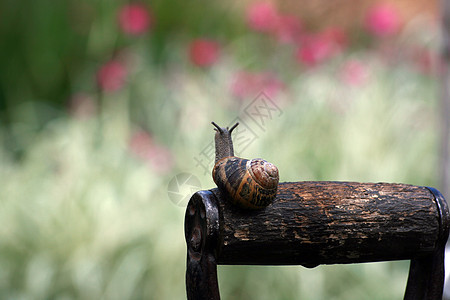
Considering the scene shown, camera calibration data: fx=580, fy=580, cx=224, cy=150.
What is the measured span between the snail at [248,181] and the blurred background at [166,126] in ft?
0.69

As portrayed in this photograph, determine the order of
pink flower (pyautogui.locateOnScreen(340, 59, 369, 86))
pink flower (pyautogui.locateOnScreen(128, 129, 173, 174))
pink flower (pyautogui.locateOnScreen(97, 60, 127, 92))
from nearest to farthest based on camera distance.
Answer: pink flower (pyautogui.locateOnScreen(128, 129, 173, 174)) → pink flower (pyautogui.locateOnScreen(97, 60, 127, 92)) → pink flower (pyautogui.locateOnScreen(340, 59, 369, 86))

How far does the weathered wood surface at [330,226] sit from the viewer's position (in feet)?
2.82

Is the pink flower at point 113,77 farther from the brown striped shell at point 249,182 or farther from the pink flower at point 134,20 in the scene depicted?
the brown striped shell at point 249,182

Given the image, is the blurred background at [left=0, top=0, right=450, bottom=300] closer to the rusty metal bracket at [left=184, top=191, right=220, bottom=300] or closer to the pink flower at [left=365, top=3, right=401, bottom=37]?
the pink flower at [left=365, top=3, right=401, bottom=37]

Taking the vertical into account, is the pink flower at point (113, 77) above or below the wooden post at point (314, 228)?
above

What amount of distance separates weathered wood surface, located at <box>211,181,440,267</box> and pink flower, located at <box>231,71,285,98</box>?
201 centimetres

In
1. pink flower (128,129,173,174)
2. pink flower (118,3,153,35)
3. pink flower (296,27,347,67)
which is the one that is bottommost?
pink flower (128,129,173,174)

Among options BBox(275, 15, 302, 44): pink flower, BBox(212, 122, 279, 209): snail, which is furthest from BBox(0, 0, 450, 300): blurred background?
BBox(212, 122, 279, 209): snail

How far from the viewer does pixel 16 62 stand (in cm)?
405

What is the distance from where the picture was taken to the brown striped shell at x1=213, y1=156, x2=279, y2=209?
2.75 ft

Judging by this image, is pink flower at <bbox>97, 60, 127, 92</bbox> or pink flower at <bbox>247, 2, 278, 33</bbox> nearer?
pink flower at <bbox>97, 60, 127, 92</bbox>

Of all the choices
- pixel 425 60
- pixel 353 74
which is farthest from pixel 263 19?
pixel 425 60

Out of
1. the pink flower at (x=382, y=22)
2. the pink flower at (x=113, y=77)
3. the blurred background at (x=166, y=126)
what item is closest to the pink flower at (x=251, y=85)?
the blurred background at (x=166, y=126)

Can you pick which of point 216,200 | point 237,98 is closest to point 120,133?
point 237,98
